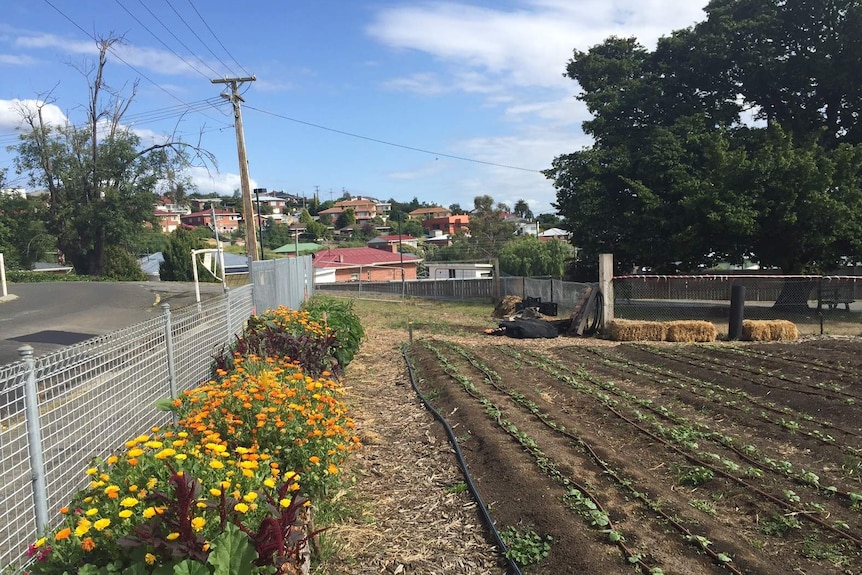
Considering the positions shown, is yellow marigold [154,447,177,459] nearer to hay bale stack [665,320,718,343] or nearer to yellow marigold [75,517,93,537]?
yellow marigold [75,517,93,537]

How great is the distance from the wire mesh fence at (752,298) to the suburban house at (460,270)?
2600cm

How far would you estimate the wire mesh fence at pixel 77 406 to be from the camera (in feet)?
10.6

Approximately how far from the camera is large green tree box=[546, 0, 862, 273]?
18.4 meters

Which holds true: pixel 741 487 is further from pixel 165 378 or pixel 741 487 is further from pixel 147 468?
pixel 165 378

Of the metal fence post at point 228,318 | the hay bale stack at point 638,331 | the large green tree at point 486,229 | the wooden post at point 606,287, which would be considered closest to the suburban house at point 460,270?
the large green tree at point 486,229

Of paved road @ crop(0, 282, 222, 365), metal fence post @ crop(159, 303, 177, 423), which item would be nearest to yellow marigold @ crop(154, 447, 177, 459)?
metal fence post @ crop(159, 303, 177, 423)

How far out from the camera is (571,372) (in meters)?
9.84

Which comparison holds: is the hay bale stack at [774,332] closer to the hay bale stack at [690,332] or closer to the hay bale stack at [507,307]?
the hay bale stack at [690,332]

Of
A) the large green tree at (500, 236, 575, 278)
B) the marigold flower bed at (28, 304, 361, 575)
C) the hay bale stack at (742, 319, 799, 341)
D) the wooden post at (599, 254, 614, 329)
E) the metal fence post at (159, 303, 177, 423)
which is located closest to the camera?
the marigold flower bed at (28, 304, 361, 575)

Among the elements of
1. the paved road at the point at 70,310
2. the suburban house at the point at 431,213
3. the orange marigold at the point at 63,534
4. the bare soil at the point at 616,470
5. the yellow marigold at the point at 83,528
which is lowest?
the bare soil at the point at 616,470

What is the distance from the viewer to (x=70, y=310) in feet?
52.5

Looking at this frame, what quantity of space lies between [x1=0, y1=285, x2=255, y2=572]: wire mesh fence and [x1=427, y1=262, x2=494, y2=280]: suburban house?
40.3m

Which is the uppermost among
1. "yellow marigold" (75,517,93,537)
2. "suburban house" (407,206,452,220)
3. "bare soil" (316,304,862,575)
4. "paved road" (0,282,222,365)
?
"suburban house" (407,206,452,220)

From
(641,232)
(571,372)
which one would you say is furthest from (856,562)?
(641,232)
